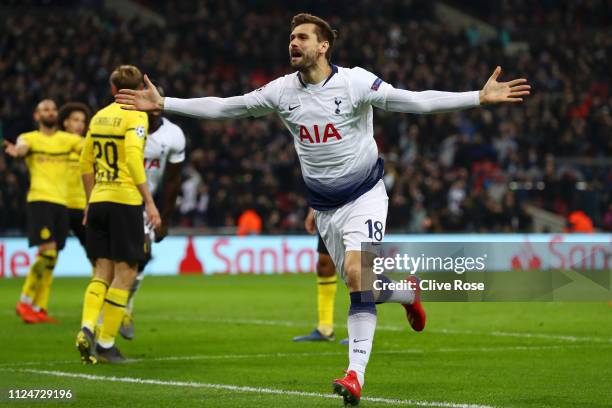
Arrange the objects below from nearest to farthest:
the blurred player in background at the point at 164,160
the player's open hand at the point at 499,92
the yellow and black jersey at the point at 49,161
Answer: the player's open hand at the point at 499,92 → the blurred player in background at the point at 164,160 → the yellow and black jersey at the point at 49,161

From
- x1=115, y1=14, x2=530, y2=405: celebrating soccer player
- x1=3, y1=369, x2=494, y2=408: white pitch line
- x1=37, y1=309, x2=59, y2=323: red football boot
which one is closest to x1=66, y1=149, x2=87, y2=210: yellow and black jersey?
x1=37, y1=309, x2=59, y2=323: red football boot

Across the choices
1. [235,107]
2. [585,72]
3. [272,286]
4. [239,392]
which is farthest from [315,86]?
[585,72]

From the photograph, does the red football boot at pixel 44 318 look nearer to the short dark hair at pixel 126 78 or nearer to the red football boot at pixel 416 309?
the short dark hair at pixel 126 78

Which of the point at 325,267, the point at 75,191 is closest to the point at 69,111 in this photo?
the point at 75,191

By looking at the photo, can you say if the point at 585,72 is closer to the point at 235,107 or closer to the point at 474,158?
the point at 474,158

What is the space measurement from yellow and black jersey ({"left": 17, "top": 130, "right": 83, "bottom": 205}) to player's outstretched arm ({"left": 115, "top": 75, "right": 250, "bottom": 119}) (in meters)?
6.43

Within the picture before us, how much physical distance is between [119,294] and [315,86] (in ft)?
10.3

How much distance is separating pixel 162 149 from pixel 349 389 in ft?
16.7

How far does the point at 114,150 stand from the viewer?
10164mm

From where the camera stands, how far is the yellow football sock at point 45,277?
46.4ft

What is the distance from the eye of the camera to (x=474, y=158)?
2962cm

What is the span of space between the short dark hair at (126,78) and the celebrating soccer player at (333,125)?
179 centimetres

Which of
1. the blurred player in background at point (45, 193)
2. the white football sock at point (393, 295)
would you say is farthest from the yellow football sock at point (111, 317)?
the blurred player in background at point (45, 193)

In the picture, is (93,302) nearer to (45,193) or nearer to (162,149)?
(162,149)
